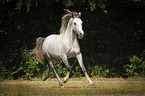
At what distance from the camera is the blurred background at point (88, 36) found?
12.9 metres

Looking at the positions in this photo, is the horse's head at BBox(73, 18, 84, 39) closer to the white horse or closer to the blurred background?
the white horse

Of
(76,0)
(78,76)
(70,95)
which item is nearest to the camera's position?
(70,95)

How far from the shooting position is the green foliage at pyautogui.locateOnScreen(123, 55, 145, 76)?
499 inches

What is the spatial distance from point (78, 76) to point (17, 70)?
3313 millimetres

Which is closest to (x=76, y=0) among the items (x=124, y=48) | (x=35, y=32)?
(x=35, y=32)

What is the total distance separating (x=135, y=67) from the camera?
41.8ft

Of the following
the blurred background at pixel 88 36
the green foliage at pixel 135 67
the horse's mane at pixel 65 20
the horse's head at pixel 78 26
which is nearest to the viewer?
the horse's head at pixel 78 26

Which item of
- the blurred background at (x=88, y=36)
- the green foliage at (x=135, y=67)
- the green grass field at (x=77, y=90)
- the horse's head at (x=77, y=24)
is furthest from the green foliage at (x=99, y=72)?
the horse's head at (x=77, y=24)

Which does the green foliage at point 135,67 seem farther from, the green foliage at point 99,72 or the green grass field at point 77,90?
the green grass field at point 77,90

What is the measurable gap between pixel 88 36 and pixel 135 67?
314 centimetres

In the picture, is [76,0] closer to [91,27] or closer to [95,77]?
[91,27]

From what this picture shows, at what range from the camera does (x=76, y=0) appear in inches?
477

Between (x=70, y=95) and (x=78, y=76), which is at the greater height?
(x=70, y=95)

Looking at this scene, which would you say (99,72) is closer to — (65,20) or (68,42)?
(68,42)
